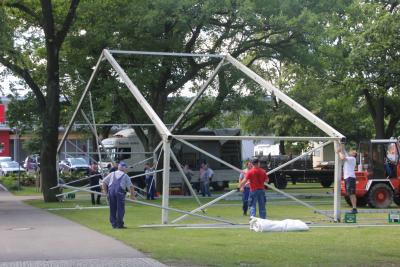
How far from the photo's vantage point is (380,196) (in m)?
24.3

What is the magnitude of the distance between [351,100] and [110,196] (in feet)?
96.2

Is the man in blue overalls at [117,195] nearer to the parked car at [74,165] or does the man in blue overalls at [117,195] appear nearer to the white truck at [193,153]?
the white truck at [193,153]

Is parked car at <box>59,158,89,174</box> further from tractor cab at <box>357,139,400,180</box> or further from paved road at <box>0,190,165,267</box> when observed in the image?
paved road at <box>0,190,165,267</box>

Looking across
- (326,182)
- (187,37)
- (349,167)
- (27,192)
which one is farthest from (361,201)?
(27,192)

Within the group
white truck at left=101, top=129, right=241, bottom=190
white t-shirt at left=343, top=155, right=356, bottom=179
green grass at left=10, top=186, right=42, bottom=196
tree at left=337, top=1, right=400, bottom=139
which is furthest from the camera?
white truck at left=101, top=129, right=241, bottom=190

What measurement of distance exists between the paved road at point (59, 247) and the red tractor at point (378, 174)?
36.2 feet

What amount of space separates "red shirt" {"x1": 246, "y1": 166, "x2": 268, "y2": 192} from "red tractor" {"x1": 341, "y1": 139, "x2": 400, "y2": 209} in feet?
22.1

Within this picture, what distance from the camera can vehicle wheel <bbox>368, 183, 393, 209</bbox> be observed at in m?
24.2

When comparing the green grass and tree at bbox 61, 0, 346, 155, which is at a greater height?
tree at bbox 61, 0, 346, 155

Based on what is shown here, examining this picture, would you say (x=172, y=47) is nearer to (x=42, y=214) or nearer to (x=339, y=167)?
(x=42, y=214)

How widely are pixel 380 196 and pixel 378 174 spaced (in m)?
0.84

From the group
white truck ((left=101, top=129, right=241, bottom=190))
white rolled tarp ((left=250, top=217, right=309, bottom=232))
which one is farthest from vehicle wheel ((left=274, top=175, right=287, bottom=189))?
white rolled tarp ((left=250, top=217, right=309, bottom=232))

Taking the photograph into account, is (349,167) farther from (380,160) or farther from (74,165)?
(74,165)

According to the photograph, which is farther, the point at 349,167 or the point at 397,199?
the point at 397,199
